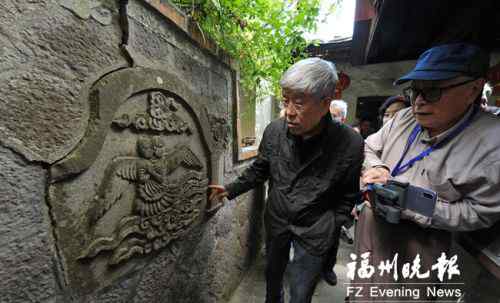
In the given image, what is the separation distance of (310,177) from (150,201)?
0.99 metres

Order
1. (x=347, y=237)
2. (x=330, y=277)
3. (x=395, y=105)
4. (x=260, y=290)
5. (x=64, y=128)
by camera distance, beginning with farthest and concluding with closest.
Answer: (x=347, y=237)
(x=395, y=105)
(x=330, y=277)
(x=260, y=290)
(x=64, y=128)

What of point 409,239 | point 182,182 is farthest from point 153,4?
point 409,239

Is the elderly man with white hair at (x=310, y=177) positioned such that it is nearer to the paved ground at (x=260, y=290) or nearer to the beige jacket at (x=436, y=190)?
the beige jacket at (x=436, y=190)

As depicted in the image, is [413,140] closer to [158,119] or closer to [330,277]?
[158,119]

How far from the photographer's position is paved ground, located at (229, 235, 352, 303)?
230 cm

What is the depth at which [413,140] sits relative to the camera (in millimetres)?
1240

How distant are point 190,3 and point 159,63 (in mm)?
597

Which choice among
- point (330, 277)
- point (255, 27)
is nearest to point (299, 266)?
point (330, 277)

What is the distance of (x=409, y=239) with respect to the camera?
1.20m

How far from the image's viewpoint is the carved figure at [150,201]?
894 mm

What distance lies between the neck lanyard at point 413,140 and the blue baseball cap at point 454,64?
8.6 inches

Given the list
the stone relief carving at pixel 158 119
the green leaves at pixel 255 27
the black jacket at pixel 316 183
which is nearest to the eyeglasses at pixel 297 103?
the black jacket at pixel 316 183

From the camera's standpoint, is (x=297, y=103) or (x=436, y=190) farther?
(x=297, y=103)

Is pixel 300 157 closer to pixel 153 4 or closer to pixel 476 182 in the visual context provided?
Result: pixel 476 182
